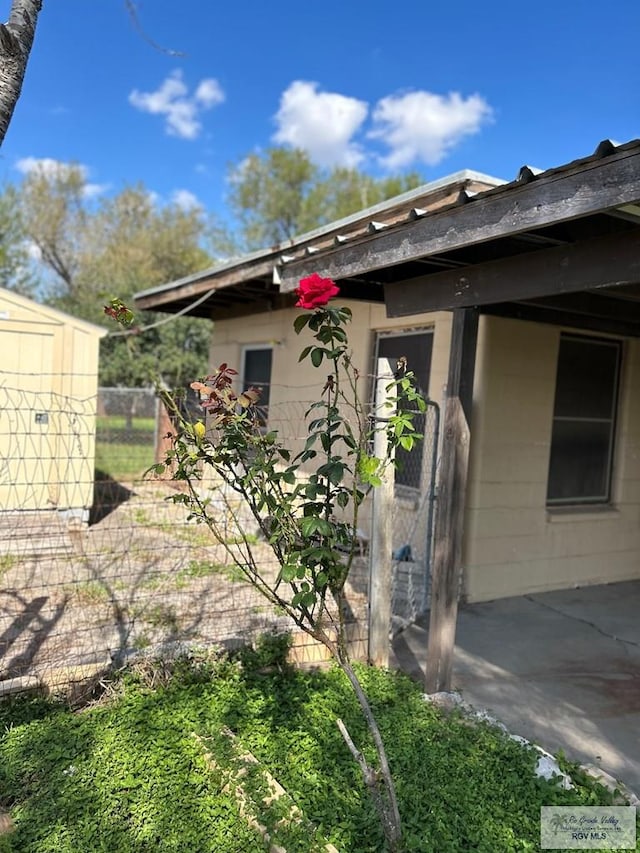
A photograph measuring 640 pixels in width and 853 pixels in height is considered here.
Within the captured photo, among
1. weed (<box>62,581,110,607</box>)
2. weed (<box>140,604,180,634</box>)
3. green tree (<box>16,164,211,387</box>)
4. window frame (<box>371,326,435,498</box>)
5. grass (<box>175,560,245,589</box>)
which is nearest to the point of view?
weed (<box>140,604,180,634</box>)

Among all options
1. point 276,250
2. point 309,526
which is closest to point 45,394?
point 276,250

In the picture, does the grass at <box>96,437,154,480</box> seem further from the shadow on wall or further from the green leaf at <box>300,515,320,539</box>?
the green leaf at <box>300,515,320,539</box>

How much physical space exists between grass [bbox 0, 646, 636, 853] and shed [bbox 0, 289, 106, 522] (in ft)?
12.9

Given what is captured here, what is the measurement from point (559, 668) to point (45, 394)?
557cm

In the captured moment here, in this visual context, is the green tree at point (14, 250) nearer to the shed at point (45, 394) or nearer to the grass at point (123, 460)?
the grass at point (123, 460)

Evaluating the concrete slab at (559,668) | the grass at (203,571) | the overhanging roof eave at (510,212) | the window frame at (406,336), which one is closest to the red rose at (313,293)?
the overhanging roof eave at (510,212)

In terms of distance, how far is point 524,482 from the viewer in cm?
514

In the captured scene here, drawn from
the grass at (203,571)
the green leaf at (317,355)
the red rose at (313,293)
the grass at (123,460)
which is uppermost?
the red rose at (313,293)

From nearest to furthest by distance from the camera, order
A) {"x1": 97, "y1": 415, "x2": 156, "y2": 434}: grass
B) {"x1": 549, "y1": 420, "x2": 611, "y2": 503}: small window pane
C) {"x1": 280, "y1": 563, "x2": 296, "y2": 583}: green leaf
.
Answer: {"x1": 280, "y1": 563, "x2": 296, "y2": 583}: green leaf → {"x1": 549, "y1": 420, "x2": 611, "y2": 503}: small window pane → {"x1": 97, "y1": 415, "x2": 156, "y2": 434}: grass

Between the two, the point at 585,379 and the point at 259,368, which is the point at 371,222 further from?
the point at 259,368

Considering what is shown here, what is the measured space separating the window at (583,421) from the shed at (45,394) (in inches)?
186

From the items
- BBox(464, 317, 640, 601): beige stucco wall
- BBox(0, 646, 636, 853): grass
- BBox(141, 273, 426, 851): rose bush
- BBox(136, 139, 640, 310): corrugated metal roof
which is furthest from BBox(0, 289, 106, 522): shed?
BBox(141, 273, 426, 851): rose bush

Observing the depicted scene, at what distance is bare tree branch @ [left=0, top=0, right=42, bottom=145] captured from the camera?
2.11 m

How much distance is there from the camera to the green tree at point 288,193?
84.4ft
